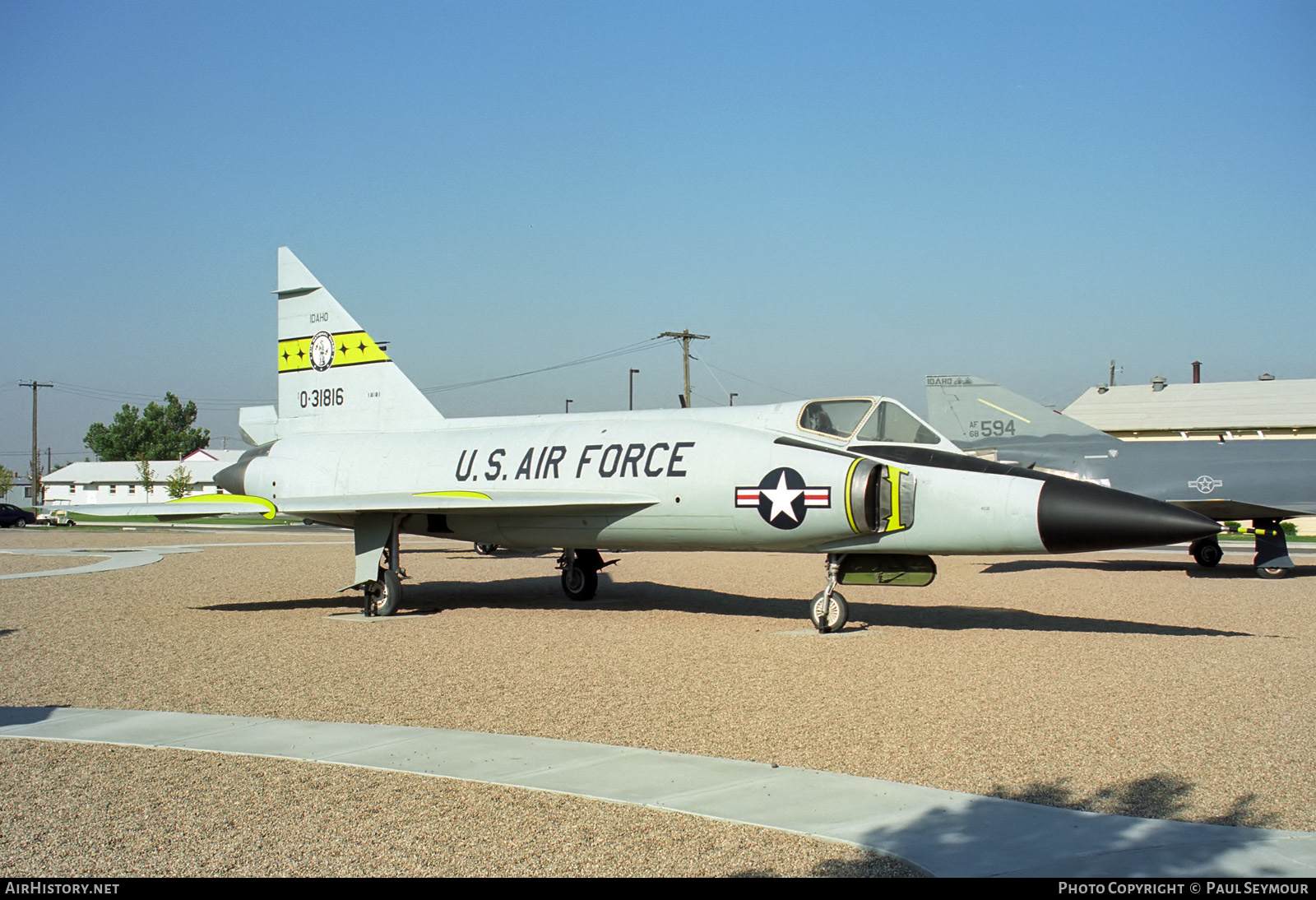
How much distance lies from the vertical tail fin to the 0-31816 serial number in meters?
0.01

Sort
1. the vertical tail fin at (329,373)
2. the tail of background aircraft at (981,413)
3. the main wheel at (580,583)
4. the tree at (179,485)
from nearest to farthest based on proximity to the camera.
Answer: the main wheel at (580,583) → the vertical tail fin at (329,373) → the tail of background aircraft at (981,413) → the tree at (179,485)

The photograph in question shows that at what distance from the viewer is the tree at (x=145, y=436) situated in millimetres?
113500

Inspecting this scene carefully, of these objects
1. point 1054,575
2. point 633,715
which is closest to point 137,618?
point 633,715

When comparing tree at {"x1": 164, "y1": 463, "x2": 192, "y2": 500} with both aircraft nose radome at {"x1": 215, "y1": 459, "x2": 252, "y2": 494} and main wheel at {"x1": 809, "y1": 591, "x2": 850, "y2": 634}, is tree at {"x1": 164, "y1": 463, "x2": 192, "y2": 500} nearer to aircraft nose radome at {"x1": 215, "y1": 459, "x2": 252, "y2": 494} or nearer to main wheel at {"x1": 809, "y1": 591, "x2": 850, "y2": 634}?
aircraft nose radome at {"x1": 215, "y1": 459, "x2": 252, "y2": 494}

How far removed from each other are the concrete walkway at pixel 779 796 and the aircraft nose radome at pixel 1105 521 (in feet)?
17.1

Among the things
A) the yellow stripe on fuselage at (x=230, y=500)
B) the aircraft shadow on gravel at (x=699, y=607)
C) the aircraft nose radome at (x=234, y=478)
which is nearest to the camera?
the aircraft shadow on gravel at (x=699, y=607)

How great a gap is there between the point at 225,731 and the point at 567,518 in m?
6.42

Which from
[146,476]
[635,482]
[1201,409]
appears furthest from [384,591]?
[146,476]

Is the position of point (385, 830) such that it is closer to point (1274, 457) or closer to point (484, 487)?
point (484, 487)

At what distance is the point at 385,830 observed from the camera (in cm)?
493

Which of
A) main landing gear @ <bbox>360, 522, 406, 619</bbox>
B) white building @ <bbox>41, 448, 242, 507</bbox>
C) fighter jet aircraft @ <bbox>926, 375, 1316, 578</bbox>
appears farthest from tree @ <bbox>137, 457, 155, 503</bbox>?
main landing gear @ <bbox>360, 522, 406, 619</bbox>

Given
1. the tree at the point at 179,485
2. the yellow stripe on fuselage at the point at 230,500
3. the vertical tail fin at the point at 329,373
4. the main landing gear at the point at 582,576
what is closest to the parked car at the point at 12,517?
the tree at the point at 179,485

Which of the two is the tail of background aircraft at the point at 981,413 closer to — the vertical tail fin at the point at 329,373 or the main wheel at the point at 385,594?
the vertical tail fin at the point at 329,373

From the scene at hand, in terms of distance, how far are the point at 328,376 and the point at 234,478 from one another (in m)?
2.15
